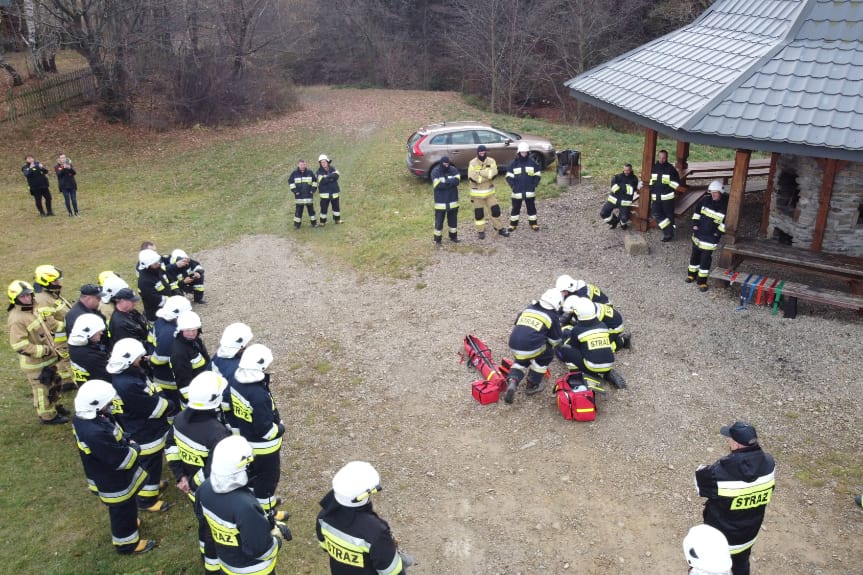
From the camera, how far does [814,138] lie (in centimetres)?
915

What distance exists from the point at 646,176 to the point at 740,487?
8627mm

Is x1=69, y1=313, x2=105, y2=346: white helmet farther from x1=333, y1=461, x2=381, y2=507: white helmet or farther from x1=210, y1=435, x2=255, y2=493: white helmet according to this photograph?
x1=333, y1=461, x2=381, y2=507: white helmet

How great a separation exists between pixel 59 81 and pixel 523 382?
24.5 meters

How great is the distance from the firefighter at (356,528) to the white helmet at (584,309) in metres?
4.00

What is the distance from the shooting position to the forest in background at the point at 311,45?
26.0 metres

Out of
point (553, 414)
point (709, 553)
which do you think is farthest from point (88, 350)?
point (709, 553)

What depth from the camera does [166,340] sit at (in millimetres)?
7758

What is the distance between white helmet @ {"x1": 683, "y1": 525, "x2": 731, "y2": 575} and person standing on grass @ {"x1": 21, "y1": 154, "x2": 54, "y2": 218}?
56.8ft

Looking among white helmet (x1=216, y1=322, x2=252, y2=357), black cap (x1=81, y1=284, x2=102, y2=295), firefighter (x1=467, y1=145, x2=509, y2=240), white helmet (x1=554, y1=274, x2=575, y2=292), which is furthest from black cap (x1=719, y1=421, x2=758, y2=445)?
firefighter (x1=467, y1=145, x2=509, y2=240)

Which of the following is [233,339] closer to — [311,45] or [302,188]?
[302,188]

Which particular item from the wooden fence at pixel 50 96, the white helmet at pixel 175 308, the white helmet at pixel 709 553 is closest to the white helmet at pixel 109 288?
the white helmet at pixel 175 308

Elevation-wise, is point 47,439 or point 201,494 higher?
point 201,494

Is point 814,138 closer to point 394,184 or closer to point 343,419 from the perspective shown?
point 343,419

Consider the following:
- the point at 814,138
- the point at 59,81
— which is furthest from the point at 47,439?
the point at 59,81
